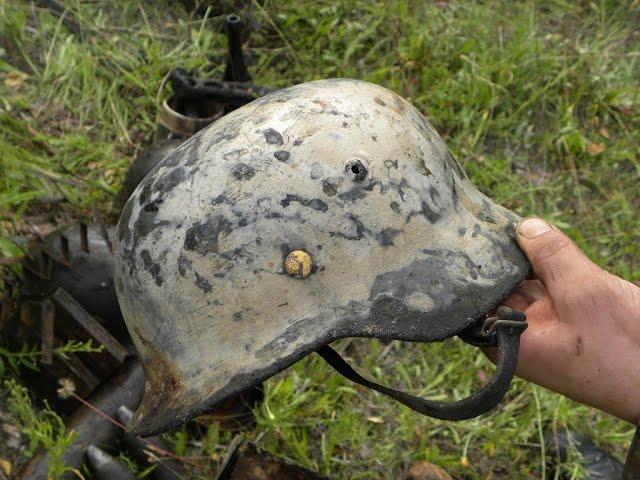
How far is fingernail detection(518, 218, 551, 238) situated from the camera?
1.78 metres

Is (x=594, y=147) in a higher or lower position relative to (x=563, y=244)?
lower

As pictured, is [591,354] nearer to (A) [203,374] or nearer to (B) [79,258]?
(A) [203,374]

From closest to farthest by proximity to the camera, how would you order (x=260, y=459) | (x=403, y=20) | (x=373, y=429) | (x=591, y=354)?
1. (x=591, y=354)
2. (x=260, y=459)
3. (x=373, y=429)
4. (x=403, y=20)

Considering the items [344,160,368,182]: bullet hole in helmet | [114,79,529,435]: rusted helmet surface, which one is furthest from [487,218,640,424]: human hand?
[344,160,368,182]: bullet hole in helmet

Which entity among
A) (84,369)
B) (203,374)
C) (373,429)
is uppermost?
(203,374)

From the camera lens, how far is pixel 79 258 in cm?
254

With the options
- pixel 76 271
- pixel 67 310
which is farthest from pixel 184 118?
pixel 67 310

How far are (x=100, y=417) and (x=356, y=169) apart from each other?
1.55 metres

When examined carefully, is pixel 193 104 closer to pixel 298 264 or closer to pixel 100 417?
pixel 100 417

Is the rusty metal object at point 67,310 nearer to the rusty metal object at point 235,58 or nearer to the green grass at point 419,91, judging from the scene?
the green grass at point 419,91

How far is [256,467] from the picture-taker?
7.43ft

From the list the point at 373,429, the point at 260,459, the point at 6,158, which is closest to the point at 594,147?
the point at 373,429

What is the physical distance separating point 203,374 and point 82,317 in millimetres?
971

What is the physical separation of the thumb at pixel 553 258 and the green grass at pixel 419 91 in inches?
47.2
